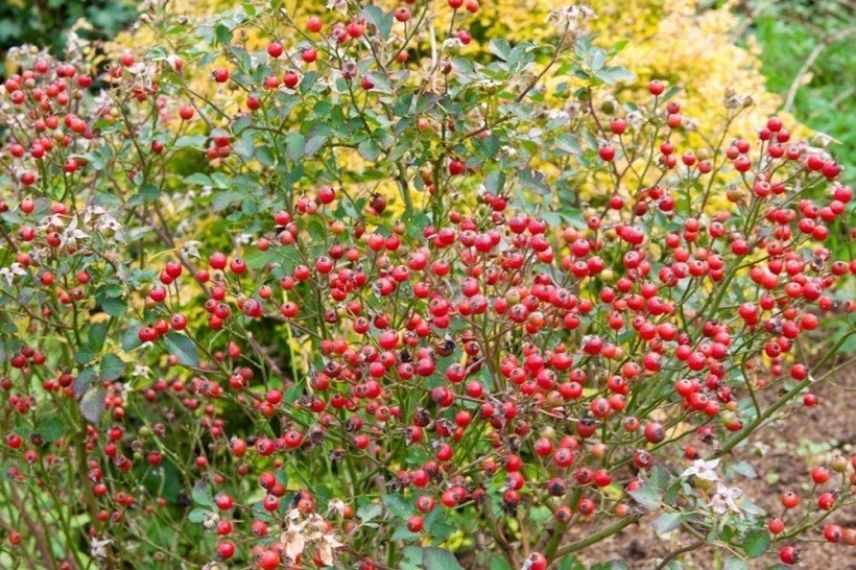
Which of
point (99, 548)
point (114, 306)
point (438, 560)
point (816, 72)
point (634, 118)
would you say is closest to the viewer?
point (438, 560)

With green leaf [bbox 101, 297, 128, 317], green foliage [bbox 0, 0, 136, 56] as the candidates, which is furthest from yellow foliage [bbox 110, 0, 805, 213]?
green foliage [bbox 0, 0, 136, 56]

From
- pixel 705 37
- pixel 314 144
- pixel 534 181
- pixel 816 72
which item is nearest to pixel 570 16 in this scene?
pixel 534 181

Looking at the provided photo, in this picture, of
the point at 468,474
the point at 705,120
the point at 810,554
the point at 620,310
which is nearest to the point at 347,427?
the point at 468,474

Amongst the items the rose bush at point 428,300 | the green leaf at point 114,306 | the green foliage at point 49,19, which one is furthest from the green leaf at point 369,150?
the green foliage at point 49,19

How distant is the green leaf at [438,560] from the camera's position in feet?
6.38

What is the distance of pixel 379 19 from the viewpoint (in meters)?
2.24

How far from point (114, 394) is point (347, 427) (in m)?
1.09

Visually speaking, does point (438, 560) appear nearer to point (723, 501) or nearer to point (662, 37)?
point (723, 501)

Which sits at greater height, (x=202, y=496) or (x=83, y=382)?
(x=83, y=382)

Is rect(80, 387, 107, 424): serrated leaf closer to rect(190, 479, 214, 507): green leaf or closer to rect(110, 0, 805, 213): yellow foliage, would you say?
rect(190, 479, 214, 507): green leaf

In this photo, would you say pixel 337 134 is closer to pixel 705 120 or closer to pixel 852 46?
pixel 705 120

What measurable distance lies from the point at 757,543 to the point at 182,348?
3.51ft

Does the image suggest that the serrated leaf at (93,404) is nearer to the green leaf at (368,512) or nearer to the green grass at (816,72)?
the green leaf at (368,512)

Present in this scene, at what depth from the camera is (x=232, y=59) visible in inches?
92.7
